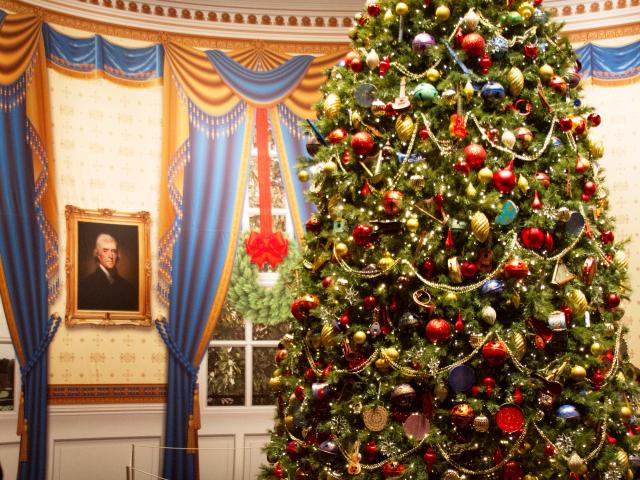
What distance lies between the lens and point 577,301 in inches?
134

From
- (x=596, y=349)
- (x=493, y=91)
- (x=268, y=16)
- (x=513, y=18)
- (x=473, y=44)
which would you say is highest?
(x=268, y=16)

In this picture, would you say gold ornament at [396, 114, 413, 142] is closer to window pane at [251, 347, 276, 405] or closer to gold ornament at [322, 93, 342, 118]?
gold ornament at [322, 93, 342, 118]

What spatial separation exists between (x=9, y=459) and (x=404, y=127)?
4.64 meters

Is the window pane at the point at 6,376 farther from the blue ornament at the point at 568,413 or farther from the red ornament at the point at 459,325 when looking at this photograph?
the blue ornament at the point at 568,413

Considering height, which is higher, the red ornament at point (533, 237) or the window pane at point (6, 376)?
the red ornament at point (533, 237)

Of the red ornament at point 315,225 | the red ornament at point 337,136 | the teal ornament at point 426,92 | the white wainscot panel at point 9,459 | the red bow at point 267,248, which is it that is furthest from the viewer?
the red bow at point 267,248

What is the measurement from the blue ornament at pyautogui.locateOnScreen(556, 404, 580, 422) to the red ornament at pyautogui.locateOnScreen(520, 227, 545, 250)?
27.0 inches

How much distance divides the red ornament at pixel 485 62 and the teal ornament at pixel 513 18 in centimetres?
20

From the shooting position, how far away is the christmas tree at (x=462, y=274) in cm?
335

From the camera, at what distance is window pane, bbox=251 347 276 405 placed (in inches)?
295

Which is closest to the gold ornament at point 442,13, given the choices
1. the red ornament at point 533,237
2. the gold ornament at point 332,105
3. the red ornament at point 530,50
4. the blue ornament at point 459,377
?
the red ornament at point 530,50

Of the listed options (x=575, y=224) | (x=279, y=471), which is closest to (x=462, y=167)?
(x=575, y=224)

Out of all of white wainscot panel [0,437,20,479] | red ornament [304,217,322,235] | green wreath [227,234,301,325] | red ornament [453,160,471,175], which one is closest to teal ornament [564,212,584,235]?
red ornament [453,160,471,175]

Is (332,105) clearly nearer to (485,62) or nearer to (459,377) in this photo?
(485,62)
